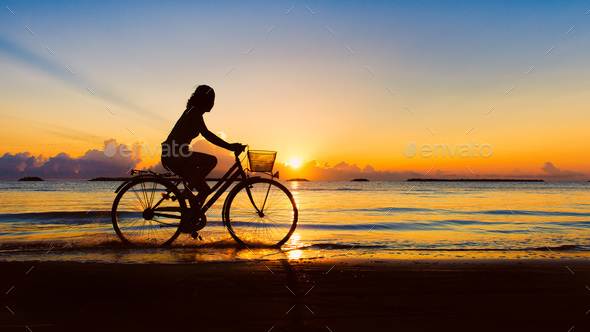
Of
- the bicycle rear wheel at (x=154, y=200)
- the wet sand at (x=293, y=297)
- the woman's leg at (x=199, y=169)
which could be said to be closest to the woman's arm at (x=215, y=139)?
the woman's leg at (x=199, y=169)

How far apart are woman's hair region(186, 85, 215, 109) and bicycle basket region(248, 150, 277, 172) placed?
1046mm

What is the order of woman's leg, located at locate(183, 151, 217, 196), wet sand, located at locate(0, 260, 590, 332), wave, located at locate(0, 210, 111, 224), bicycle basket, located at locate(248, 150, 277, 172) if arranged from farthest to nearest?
1. wave, located at locate(0, 210, 111, 224)
2. woman's leg, located at locate(183, 151, 217, 196)
3. bicycle basket, located at locate(248, 150, 277, 172)
4. wet sand, located at locate(0, 260, 590, 332)

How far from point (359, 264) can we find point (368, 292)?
133 centimetres

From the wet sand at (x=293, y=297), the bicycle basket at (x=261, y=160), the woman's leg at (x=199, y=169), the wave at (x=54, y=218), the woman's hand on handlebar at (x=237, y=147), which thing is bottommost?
the wave at (x=54, y=218)

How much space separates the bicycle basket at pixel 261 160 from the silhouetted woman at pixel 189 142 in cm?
29

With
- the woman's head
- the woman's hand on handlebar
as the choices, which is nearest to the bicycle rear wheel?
the woman's hand on handlebar

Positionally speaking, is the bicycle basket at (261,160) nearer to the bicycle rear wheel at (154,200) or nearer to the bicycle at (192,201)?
the bicycle at (192,201)

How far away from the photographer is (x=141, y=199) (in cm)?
633

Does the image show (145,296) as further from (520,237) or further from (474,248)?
(520,237)

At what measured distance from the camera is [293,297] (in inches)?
131

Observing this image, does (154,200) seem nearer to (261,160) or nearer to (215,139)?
(215,139)

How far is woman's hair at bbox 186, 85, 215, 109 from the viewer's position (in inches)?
234

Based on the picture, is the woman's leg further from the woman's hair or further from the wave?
the wave

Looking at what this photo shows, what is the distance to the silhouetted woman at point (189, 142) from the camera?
5.93m
